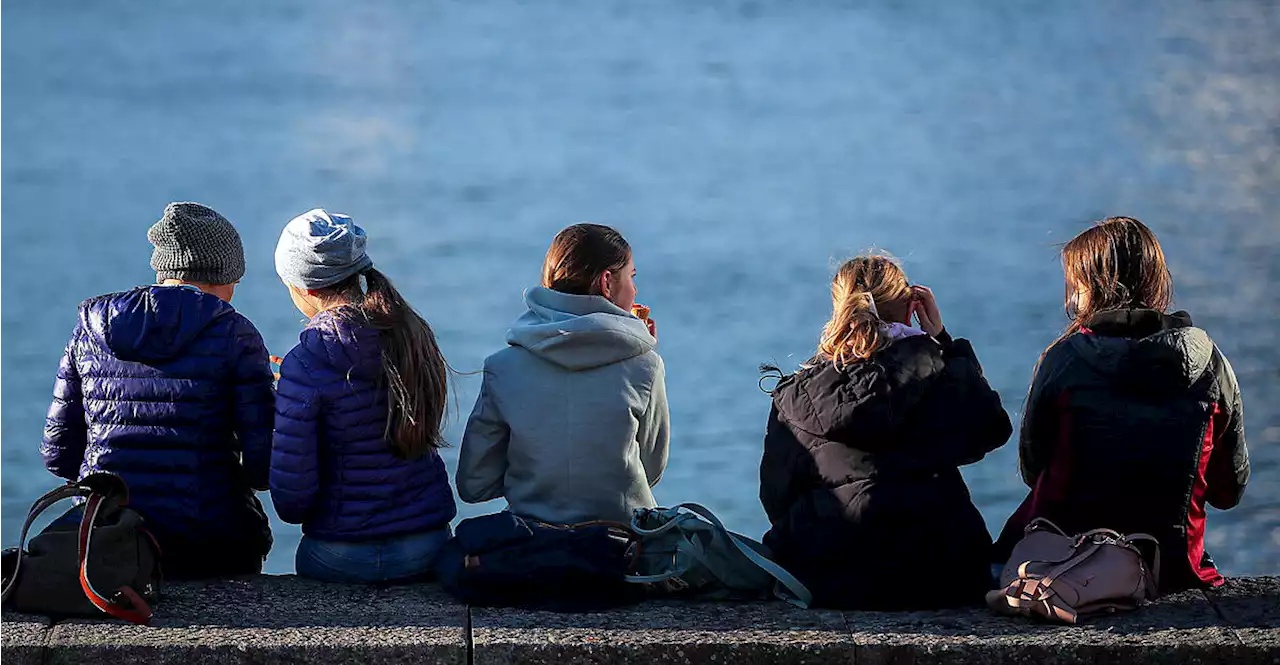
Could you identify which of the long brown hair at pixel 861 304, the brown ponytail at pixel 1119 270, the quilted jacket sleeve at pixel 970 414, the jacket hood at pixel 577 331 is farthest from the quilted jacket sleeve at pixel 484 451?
the brown ponytail at pixel 1119 270

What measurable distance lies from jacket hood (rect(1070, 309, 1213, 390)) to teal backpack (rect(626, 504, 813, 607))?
91 cm

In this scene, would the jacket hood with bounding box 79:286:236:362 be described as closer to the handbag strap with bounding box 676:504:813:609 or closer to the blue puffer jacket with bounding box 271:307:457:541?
the blue puffer jacket with bounding box 271:307:457:541

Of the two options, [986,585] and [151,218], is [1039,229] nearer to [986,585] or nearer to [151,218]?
[151,218]

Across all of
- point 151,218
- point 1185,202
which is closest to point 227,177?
point 151,218

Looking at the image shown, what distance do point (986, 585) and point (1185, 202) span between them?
94.3 ft

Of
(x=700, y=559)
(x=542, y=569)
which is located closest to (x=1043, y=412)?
(x=700, y=559)

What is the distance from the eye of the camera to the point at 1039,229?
2948cm

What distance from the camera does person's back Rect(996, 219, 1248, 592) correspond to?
391 cm

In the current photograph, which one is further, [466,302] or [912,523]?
[466,302]

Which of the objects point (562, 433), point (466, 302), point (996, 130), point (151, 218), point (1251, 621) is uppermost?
point (996, 130)

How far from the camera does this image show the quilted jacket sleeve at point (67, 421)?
408cm

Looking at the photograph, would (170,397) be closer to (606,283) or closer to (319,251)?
(319,251)

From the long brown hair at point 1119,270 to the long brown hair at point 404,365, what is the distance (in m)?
1.54

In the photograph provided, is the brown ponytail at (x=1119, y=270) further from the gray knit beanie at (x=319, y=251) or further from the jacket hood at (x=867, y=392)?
the gray knit beanie at (x=319, y=251)
